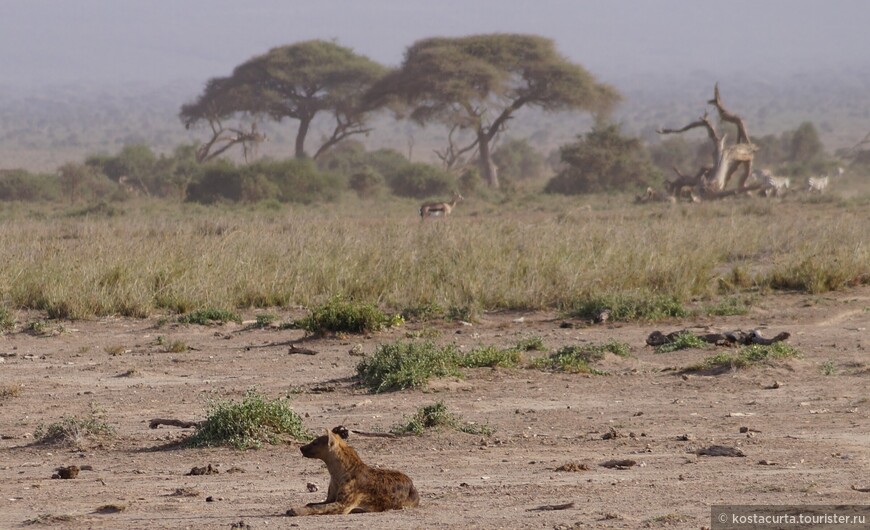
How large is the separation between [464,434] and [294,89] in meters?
39.3

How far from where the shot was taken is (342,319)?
33.3 feet

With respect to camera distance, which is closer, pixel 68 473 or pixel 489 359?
pixel 68 473

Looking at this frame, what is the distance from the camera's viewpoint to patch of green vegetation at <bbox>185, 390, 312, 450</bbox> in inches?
249

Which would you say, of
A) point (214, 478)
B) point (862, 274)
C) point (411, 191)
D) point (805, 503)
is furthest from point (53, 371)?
point (411, 191)

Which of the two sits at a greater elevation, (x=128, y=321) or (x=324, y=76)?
(x=324, y=76)

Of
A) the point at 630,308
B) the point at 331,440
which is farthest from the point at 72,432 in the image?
the point at 630,308

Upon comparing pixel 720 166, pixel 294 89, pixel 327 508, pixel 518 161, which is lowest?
pixel 327 508

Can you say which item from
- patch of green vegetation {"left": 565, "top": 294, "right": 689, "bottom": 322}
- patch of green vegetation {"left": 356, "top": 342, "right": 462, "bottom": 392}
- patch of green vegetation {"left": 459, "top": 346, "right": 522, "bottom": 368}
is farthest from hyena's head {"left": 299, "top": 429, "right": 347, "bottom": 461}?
patch of green vegetation {"left": 565, "top": 294, "right": 689, "bottom": 322}

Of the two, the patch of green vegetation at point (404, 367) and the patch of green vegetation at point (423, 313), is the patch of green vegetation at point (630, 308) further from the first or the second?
the patch of green vegetation at point (404, 367)

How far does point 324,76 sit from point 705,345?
35.9 metres

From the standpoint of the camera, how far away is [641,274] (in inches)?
489

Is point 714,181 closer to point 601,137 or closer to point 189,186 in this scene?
point 601,137

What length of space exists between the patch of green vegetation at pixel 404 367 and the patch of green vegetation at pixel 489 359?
0.15m

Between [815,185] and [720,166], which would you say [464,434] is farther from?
[815,185]
